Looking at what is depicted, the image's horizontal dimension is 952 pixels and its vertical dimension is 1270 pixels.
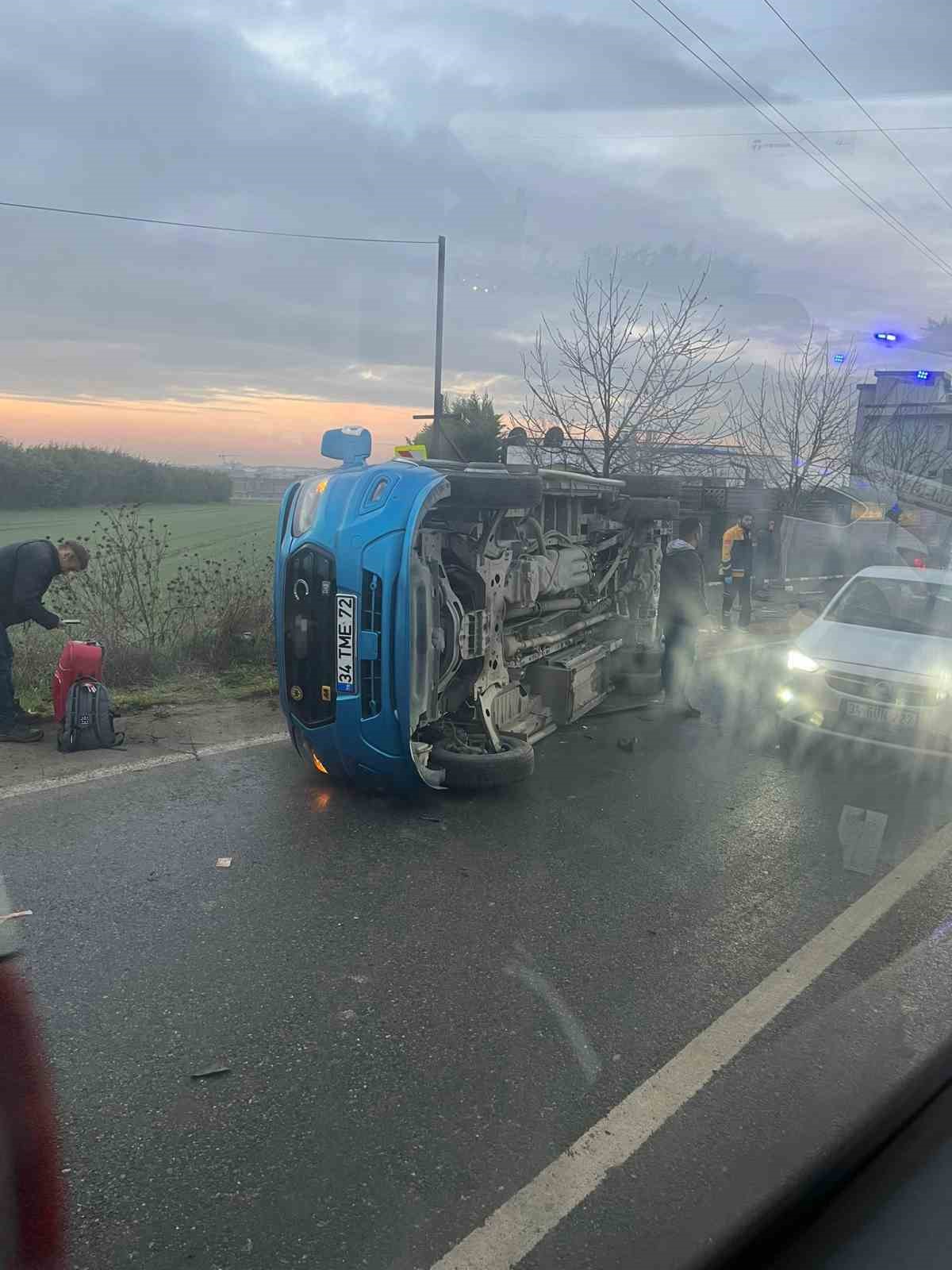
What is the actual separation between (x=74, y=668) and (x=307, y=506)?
7.82 ft

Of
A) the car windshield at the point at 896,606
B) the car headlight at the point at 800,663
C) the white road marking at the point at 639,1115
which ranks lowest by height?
the white road marking at the point at 639,1115

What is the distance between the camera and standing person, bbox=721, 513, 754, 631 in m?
13.6

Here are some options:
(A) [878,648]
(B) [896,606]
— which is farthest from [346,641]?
(B) [896,606]

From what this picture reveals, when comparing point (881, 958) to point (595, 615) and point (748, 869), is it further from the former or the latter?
point (595, 615)

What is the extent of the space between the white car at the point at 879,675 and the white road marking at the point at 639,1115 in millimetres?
2265

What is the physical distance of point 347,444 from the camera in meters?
5.31

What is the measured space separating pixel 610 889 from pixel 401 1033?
60.6 inches

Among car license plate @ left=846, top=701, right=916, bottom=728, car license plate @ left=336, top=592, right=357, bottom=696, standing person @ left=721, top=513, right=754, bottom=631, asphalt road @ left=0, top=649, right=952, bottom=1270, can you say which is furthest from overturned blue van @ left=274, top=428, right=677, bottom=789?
standing person @ left=721, top=513, right=754, bottom=631

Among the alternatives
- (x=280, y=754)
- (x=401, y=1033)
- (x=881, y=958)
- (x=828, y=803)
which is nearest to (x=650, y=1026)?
(x=401, y=1033)

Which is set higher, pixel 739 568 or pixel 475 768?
pixel 739 568

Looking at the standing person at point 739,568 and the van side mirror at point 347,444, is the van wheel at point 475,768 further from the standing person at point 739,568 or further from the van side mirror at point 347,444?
the standing person at point 739,568

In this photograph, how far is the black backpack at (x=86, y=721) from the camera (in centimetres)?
599

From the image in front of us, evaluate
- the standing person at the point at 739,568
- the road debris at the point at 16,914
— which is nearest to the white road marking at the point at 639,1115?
the road debris at the point at 16,914

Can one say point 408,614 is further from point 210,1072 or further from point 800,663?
point 800,663
